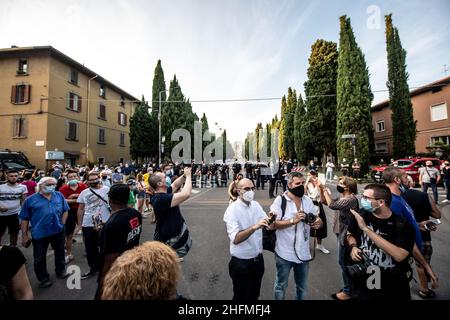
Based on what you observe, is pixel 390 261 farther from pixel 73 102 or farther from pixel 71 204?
pixel 73 102

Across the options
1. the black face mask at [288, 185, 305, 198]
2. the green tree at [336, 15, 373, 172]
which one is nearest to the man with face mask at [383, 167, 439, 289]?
the black face mask at [288, 185, 305, 198]

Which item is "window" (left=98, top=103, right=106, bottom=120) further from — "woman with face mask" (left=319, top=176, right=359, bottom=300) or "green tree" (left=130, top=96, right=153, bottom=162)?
"woman with face mask" (left=319, top=176, right=359, bottom=300)

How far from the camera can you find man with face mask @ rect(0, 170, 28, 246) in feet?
14.8

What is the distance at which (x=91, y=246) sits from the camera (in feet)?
12.7

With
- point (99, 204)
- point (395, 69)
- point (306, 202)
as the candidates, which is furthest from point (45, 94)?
point (395, 69)

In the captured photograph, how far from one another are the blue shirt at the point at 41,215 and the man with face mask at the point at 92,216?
362 mm

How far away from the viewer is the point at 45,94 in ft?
62.3

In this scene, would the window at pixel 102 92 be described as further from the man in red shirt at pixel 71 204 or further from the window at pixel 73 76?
the man in red shirt at pixel 71 204

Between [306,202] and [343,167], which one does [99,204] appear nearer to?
[306,202]

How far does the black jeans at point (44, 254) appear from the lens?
341 centimetres

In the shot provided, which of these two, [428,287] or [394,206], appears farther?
[428,287]

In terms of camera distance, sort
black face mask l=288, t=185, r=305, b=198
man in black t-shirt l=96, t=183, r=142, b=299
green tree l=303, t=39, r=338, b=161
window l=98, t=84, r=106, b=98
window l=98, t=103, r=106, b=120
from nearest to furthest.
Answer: man in black t-shirt l=96, t=183, r=142, b=299 → black face mask l=288, t=185, r=305, b=198 → green tree l=303, t=39, r=338, b=161 → window l=98, t=103, r=106, b=120 → window l=98, t=84, r=106, b=98

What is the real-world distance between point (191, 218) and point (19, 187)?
15.6 ft

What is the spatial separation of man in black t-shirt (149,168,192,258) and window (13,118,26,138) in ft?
78.4
